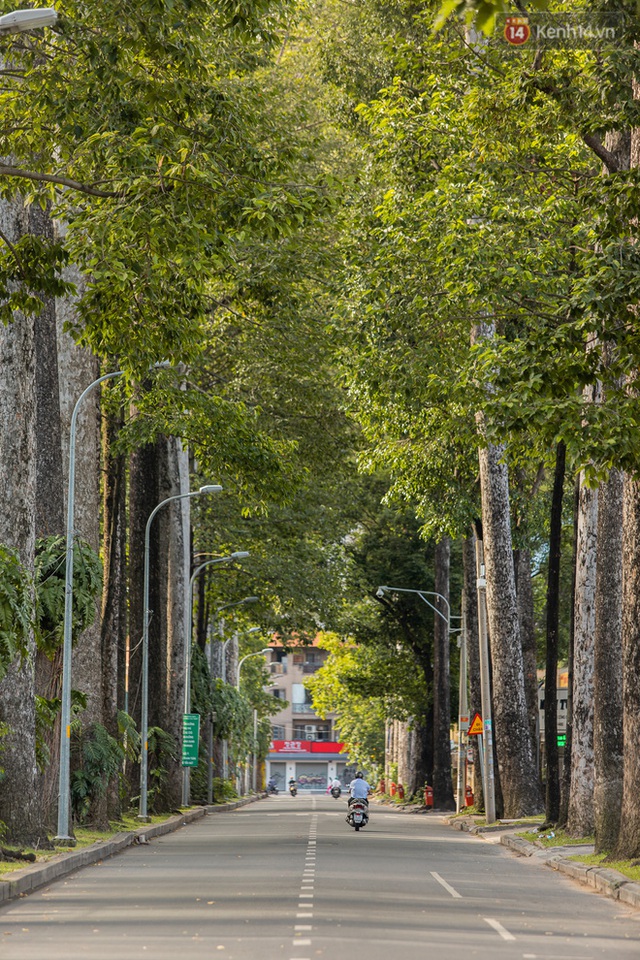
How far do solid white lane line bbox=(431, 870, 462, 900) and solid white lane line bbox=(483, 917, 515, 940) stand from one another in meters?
2.37

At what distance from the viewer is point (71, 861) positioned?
2081 centimetres

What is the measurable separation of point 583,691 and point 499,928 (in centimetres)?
1377

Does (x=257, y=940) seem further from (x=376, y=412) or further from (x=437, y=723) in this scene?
(x=437, y=723)

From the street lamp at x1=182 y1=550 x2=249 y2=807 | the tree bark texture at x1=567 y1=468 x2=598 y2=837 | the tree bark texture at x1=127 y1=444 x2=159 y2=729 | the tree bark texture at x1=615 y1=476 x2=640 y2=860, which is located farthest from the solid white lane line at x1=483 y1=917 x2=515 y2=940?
the street lamp at x1=182 y1=550 x2=249 y2=807

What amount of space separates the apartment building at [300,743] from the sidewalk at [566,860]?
367ft

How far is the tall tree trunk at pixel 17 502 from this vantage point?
20.5 metres

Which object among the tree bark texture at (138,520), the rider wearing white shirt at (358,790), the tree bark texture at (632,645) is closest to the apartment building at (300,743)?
the rider wearing white shirt at (358,790)

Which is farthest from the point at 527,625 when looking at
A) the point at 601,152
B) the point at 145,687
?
the point at 601,152

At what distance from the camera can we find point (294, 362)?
3634 centimetres

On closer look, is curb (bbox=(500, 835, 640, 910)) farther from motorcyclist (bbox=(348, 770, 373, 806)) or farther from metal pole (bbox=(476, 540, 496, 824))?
motorcyclist (bbox=(348, 770, 373, 806))

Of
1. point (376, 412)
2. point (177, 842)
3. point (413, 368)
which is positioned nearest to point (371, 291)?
point (413, 368)

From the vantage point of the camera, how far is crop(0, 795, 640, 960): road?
1192cm

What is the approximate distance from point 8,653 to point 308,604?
33.2m

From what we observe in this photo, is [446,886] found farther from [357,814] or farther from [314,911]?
[357,814]
